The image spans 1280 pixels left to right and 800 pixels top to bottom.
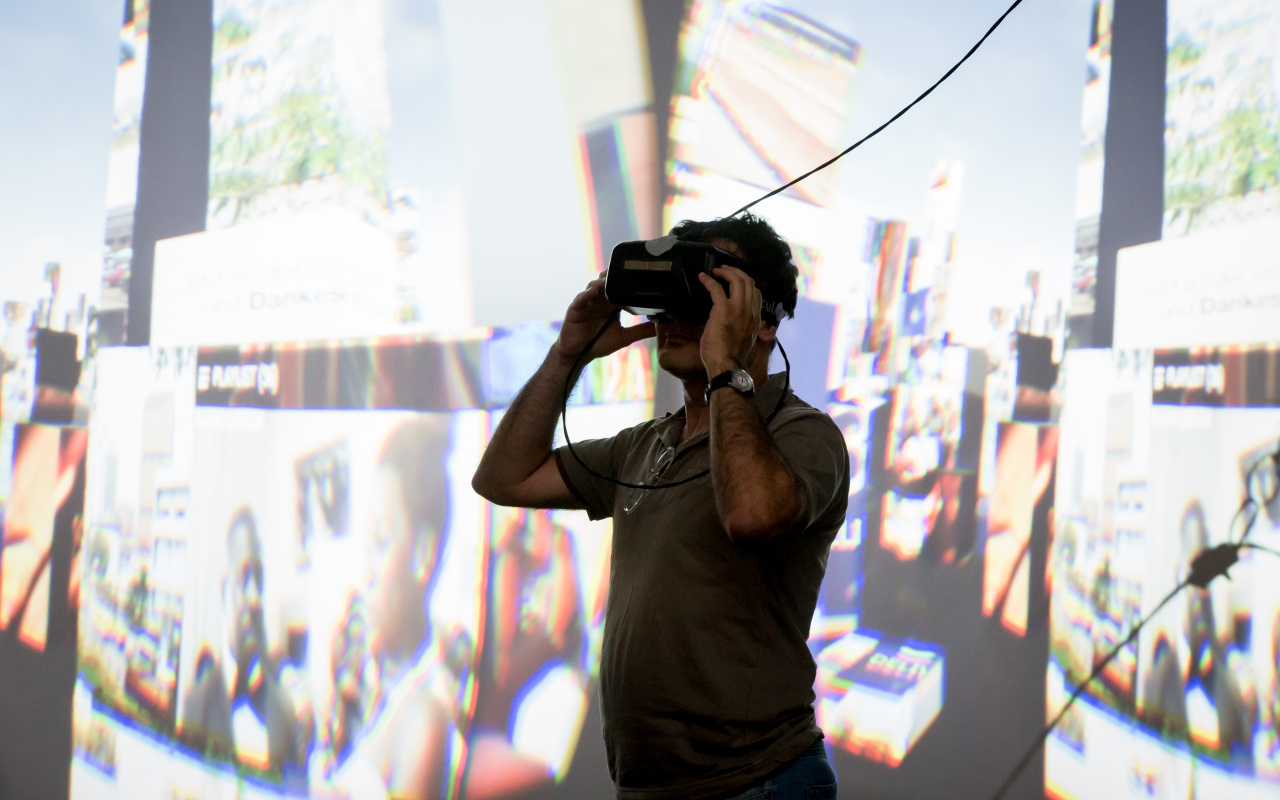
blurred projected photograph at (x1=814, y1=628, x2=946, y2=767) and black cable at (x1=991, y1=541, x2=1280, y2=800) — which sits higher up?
black cable at (x1=991, y1=541, x2=1280, y2=800)

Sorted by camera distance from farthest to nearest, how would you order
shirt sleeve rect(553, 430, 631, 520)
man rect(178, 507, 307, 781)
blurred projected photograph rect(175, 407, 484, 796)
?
man rect(178, 507, 307, 781) → blurred projected photograph rect(175, 407, 484, 796) → shirt sleeve rect(553, 430, 631, 520)

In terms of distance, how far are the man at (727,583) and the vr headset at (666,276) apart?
0.08 feet

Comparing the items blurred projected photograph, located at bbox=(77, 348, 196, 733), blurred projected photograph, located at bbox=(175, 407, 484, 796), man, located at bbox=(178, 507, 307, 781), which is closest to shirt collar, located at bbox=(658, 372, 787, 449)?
blurred projected photograph, located at bbox=(175, 407, 484, 796)

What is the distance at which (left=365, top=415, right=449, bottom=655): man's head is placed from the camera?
2107mm

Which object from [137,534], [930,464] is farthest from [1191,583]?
[137,534]

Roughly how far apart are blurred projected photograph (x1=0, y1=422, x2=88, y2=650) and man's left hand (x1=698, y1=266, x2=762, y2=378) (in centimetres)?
228

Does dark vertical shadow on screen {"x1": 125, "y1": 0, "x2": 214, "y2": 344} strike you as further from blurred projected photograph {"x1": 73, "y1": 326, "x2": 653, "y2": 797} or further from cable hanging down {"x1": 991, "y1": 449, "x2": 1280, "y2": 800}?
cable hanging down {"x1": 991, "y1": 449, "x2": 1280, "y2": 800}

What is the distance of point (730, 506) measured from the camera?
90 cm

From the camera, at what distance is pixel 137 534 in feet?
8.18

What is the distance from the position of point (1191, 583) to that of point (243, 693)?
6.71ft

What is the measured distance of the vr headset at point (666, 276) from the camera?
41.7 inches

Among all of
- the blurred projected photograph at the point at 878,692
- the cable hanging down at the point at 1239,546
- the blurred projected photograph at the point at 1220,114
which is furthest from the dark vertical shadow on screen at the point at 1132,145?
the blurred projected photograph at the point at 878,692

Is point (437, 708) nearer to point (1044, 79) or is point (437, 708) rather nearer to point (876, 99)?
point (876, 99)

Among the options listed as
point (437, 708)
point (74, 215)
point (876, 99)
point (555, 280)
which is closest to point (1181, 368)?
point (876, 99)
